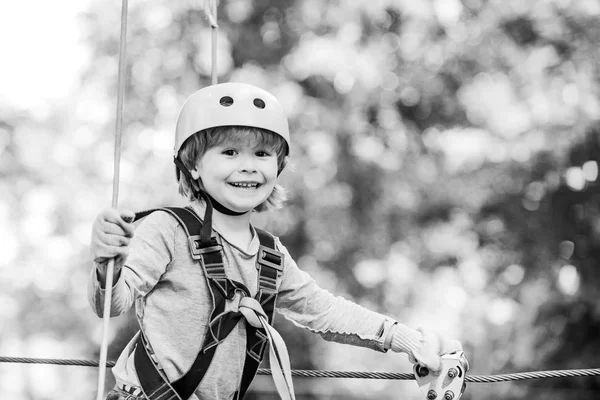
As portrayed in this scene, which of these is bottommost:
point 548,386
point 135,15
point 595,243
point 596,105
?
point 548,386

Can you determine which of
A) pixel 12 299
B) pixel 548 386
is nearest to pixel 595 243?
pixel 548 386

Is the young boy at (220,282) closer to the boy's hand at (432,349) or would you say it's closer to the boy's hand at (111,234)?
the boy's hand at (432,349)

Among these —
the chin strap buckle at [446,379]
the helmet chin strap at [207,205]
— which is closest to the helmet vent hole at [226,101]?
the helmet chin strap at [207,205]

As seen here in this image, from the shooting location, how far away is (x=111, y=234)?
1.88 m

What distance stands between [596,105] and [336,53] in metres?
3.52

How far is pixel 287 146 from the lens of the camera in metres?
2.51

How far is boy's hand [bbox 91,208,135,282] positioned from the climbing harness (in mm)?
318

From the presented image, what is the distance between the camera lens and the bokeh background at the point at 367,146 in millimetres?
10609

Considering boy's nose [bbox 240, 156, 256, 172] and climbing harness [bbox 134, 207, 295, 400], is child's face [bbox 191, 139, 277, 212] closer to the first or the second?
boy's nose [bbox 240, 156, 256, 172]

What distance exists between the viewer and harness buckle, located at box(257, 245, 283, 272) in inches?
93.6

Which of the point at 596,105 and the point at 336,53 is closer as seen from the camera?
the point at 596,105

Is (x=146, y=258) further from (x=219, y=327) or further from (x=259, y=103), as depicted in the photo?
(x=259, y=103)

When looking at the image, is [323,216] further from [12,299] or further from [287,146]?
[287,146]

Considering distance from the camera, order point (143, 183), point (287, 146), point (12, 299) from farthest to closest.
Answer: point (12, 299) → point (143, 183) → point (287, 146)
